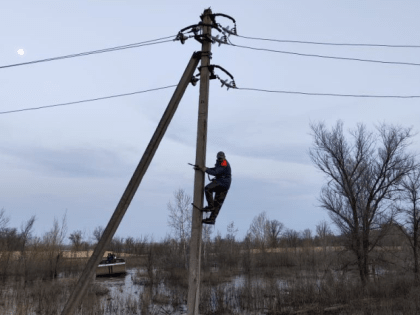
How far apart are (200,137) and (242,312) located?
43.3 ft

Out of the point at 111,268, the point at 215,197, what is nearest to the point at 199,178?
the point at 215,197

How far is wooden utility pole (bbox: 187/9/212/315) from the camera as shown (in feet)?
19.6

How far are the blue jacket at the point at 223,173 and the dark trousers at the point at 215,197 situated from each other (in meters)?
0.08

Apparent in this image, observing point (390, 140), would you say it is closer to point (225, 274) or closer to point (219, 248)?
point (225, 274)

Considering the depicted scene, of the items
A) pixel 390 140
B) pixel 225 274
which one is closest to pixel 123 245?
pixel 225 274

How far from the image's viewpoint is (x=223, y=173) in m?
6.71

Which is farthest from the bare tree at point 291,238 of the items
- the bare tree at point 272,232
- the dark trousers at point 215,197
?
the dark trousers at point 215,197

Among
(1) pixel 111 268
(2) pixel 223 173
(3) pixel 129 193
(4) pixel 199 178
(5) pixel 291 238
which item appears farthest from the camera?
(5) pixel 291 238

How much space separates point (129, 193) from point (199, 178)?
1.21 metres

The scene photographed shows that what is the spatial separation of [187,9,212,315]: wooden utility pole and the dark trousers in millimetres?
241

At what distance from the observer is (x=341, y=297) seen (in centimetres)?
1847

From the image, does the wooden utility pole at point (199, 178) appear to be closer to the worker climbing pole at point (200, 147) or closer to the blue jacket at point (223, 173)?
the worker climbing pole at point (200, 147)

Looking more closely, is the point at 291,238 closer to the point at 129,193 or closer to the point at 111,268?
the point at 111,268

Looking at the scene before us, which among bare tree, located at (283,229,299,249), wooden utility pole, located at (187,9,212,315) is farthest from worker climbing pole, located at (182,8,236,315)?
bare tree, located at (283,229,299,249)
